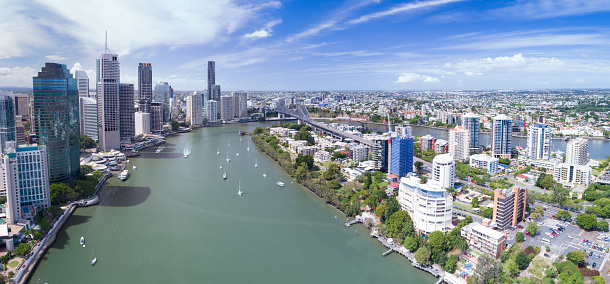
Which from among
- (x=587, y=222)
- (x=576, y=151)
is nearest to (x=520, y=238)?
(x=587, y=222)

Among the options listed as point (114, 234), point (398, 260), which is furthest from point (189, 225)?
→ point (398, 260)

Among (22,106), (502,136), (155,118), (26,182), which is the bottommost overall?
(26,182)

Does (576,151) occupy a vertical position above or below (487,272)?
above

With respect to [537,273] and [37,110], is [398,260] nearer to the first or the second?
[537,273]

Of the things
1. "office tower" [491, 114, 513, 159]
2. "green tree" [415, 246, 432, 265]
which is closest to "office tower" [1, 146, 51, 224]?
"green tree" [415, 246, 432, 265]

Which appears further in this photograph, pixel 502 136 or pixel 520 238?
pixel 502 136

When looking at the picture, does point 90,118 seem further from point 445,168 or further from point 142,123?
point 445,168

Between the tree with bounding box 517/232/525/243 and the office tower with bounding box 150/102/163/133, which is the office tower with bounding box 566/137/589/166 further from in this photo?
the office tower with bounding box 150/102/163/133

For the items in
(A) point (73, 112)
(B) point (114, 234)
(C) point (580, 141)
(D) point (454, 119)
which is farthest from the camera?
(D) point (454, 119)
